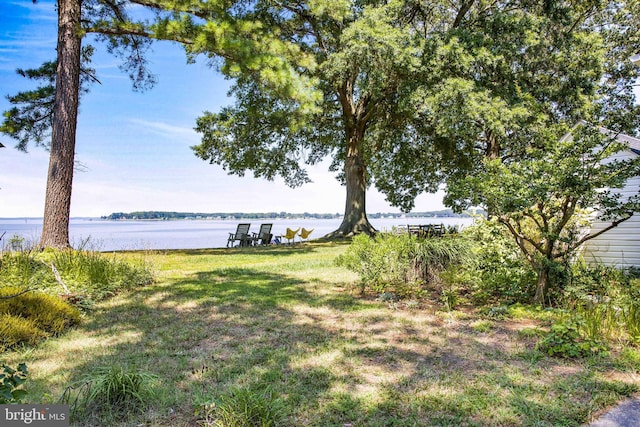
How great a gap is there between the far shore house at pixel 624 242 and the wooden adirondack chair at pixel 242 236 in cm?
1271

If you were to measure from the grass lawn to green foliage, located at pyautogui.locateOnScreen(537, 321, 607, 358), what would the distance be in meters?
0.09

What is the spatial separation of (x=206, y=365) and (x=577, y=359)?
324 cm

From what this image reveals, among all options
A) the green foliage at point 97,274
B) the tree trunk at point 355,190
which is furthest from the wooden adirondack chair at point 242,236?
the green foliage at point 97,274

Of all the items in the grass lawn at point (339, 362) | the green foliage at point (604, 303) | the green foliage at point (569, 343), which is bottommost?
the grass lawn at point (339, 362)

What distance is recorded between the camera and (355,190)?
1917 centimetres

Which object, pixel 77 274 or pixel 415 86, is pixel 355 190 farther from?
pixel 77 274

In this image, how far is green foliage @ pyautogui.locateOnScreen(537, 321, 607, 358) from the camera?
3529 millimetres

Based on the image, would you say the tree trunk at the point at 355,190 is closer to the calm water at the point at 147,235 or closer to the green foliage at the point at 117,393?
the calm water at the point at 147,235

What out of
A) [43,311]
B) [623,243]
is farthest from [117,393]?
[623,243]

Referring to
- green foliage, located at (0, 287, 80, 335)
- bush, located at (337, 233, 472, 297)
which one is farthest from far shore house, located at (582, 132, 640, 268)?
green foliage, located at (0, 287, 80, 335)

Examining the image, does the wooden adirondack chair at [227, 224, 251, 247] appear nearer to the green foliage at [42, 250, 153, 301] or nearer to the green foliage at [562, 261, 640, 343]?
the green foliage at [42, 250, 153, 301]

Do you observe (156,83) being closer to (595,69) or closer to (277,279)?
(277,279)

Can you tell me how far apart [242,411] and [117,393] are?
94 cm

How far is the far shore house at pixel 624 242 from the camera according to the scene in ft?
28.7
